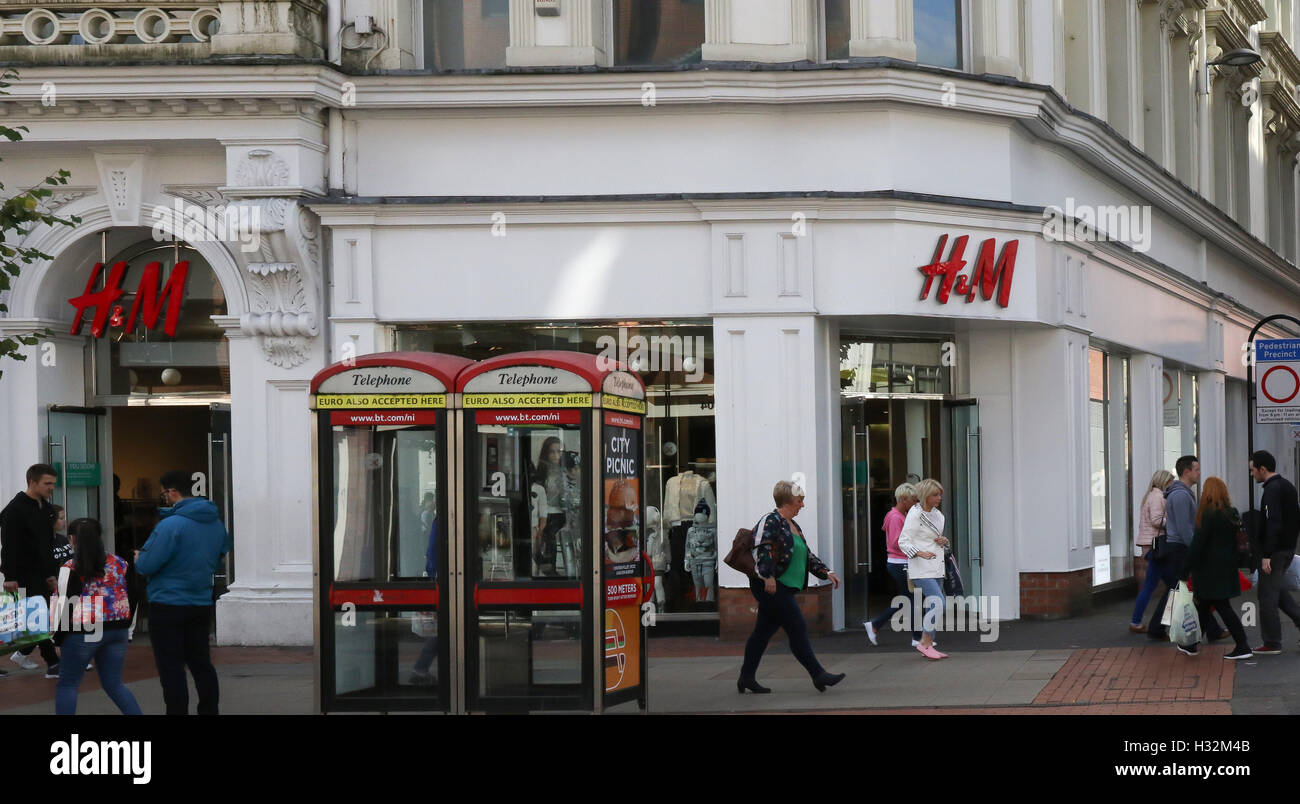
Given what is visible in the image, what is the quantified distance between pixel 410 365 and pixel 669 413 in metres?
6.11

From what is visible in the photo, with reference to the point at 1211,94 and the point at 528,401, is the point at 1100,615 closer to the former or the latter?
the point at 528,401

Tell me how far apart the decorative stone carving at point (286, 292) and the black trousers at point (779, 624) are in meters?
6.31

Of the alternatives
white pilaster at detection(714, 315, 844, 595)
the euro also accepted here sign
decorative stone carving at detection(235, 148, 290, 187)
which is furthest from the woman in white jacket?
decorative stone carving at detection(235, 148, 290, 187)

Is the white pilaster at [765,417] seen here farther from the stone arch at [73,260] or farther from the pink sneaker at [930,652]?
the stone arch at [73,260]

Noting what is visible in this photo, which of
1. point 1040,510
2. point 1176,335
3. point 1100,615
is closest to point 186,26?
point 1040,510

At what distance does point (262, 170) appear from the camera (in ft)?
55.2

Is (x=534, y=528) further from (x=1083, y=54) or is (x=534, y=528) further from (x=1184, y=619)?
(x=1083, y=54)

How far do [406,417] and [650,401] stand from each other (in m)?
6.15

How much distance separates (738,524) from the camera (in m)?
17.0

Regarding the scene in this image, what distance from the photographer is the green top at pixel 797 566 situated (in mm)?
13180

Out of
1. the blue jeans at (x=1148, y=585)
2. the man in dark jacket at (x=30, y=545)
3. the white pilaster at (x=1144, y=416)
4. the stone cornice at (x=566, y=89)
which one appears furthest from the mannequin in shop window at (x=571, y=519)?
the white pilaster at (x=1144, y=416)

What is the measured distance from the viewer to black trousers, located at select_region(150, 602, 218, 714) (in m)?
11.2

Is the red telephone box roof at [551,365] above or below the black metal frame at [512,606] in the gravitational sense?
above

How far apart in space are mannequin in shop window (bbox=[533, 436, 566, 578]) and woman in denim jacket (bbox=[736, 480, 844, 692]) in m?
2.15
